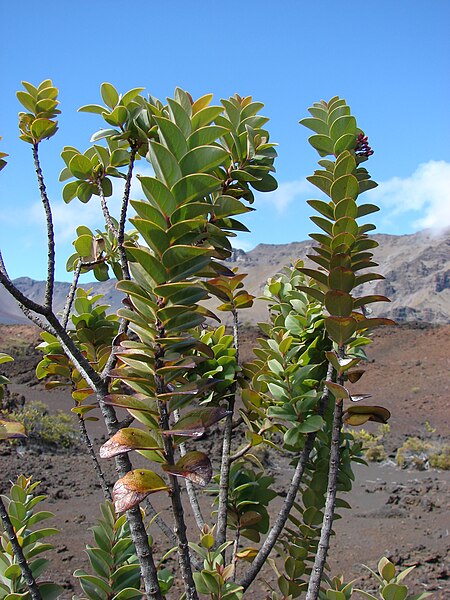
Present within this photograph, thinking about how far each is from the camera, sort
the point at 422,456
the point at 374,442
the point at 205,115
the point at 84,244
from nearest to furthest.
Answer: the point at 205,115
the point at 84,244
the point at 422,456
the point at 374,442

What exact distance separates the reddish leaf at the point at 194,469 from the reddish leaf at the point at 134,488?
5 cm

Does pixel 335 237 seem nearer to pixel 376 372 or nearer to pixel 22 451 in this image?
pixel 22 451

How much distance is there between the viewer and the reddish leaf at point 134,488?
0.92m

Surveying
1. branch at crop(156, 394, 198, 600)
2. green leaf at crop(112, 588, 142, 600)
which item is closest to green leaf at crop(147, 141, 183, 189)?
branch at crop(156, 394, 198, 600)

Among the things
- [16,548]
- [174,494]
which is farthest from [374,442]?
[174,494]

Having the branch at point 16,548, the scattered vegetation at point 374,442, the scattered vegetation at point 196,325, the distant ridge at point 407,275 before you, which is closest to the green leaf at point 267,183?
the scattered vegetation at point 196,325

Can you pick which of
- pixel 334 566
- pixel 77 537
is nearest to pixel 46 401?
pixel 77 537

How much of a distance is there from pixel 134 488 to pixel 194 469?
0.11 meters

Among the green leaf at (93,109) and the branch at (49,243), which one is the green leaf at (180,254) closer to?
the branch at (49,243)

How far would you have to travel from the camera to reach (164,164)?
0.95m

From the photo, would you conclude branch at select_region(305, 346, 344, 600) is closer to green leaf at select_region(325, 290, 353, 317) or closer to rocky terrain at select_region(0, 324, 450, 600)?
green leaf at select_region(325, 290, 353, 317)

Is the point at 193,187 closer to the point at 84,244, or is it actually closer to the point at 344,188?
the point at 344,188

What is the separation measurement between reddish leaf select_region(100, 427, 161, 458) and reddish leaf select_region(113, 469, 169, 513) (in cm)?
5

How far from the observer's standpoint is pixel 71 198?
5.32 feet
